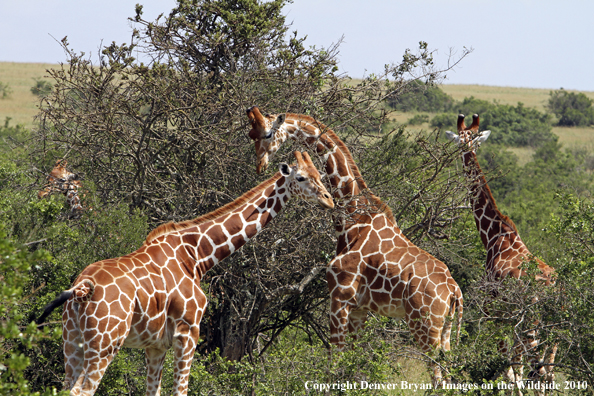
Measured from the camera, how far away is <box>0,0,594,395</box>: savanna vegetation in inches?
259

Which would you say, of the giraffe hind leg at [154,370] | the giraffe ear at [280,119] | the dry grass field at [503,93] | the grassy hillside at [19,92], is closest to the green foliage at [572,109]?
the dry grass field at [503,93]

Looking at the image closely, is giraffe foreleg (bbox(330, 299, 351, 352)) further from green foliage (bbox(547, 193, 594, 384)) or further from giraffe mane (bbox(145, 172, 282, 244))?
green foliage (bbox(547, 193, 594, 384))

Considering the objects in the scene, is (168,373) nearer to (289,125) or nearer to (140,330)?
(140,330)

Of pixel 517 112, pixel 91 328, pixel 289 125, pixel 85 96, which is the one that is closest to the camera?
pixel 91 328

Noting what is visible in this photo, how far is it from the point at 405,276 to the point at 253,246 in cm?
193

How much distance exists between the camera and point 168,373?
6902mm

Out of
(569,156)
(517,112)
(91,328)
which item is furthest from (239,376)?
(517,112)

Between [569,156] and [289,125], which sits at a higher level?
[289,125]

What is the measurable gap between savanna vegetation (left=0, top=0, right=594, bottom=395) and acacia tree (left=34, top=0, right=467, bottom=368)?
0.03 meters

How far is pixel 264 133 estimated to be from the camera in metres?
7.29

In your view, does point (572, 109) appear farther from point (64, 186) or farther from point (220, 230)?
point (220, 230)

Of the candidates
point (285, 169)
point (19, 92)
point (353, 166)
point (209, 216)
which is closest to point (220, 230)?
point (209, 216)

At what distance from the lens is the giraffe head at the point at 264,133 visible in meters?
7.25

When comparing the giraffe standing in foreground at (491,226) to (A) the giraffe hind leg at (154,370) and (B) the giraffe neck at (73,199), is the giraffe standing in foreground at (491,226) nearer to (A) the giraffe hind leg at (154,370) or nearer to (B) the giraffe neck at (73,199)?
(A) the giraffe hind leg at (154,370)
